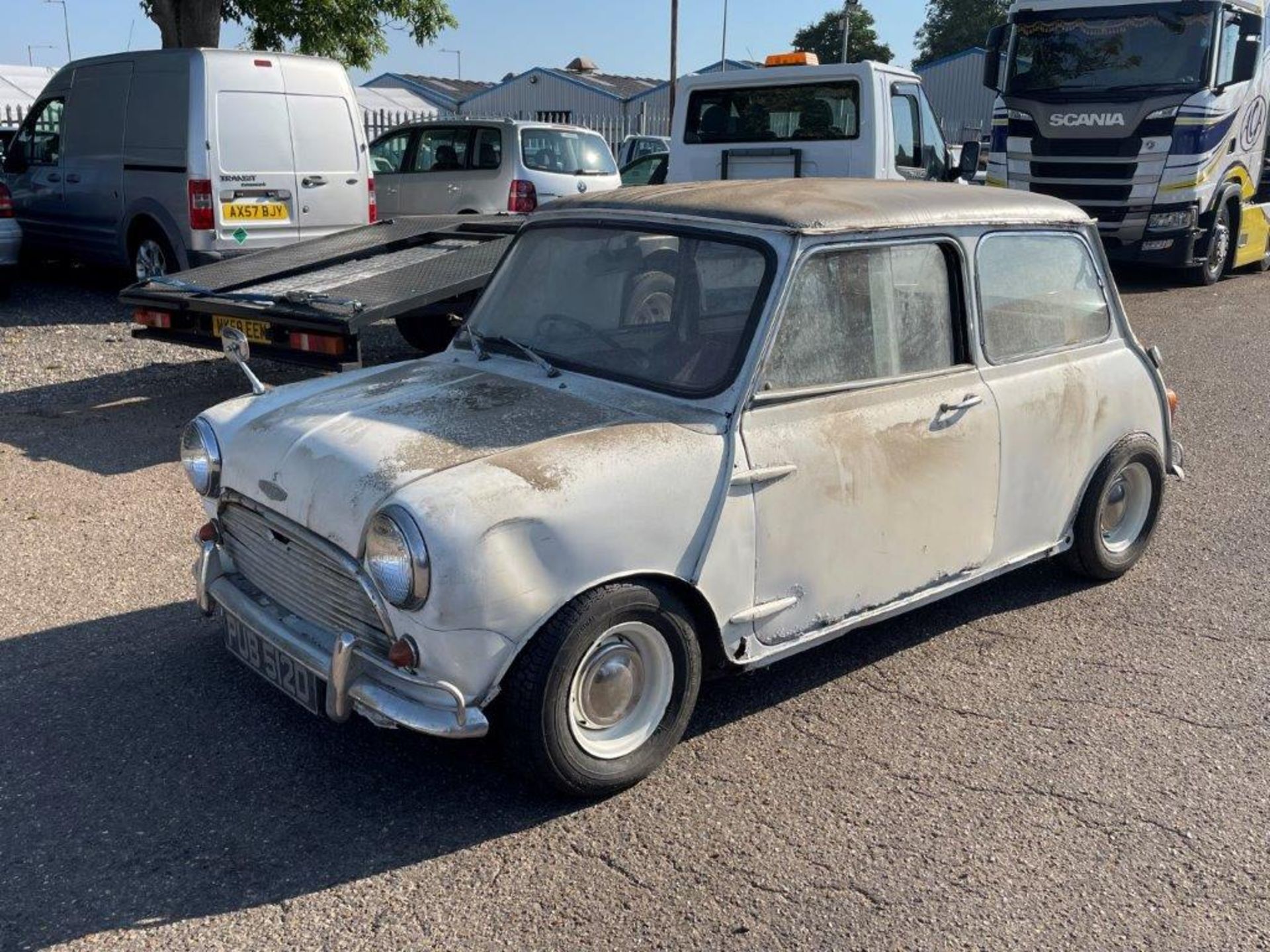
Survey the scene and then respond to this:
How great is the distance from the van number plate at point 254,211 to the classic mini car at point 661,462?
20.5ft

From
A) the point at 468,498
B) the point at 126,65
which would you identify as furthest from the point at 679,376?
the point at 126,65

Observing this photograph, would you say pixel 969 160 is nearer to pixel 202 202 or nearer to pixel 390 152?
pixel 390 152

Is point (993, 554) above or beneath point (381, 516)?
beneath

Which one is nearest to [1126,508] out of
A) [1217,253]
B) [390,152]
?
[1217,253]

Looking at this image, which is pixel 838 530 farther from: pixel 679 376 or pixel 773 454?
pixel 679 376

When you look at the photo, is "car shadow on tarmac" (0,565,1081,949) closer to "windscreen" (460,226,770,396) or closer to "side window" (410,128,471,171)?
"windscreen" (460,226,770,396)

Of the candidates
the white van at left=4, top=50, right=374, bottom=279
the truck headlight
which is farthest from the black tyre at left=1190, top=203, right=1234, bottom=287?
the white van at left=4, top=50, right=374, bottom=279

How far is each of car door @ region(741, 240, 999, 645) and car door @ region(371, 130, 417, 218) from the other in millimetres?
11125

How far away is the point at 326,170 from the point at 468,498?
831 cm

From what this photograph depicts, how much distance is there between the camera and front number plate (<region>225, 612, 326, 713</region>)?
3387mm

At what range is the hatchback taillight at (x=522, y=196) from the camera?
43.9 feet

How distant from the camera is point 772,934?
115 inches

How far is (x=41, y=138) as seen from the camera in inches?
481

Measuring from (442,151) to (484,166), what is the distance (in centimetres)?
74
